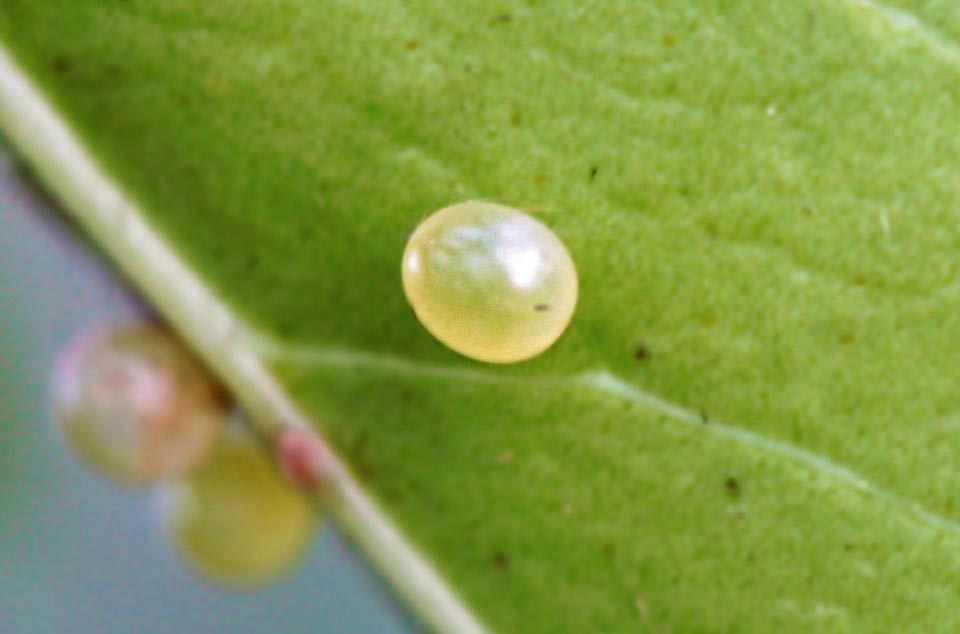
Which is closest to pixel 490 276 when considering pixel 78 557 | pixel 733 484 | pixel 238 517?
pixel 733 484

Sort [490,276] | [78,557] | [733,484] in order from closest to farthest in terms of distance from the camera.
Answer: [490,276] → [733,484] → [78,557]

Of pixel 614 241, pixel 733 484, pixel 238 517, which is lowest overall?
pixel 238 517

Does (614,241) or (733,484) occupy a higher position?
(614,241)

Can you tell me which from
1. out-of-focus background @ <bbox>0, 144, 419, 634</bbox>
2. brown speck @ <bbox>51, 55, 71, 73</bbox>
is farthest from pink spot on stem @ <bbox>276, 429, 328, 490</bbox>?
out-of-focus background @ <bbox>0, 144, 419, 634</bbox>

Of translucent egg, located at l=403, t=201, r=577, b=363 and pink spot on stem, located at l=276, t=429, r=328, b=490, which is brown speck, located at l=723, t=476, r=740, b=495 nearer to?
translucent egg, located at l=403, t=201, r=577, b=363

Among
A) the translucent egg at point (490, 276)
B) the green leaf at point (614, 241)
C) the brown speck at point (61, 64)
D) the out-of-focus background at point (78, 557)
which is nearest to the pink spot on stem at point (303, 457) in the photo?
the green leaf at point (614, 241)

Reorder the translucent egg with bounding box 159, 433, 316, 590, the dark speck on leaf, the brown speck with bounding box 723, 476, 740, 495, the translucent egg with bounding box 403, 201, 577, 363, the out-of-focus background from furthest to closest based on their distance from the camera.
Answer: the out-of-focus background < the translucent egg with bounding box 159, 433, 316, 590 < the dark speck on leaf < the brown speck with bounding box 723, 476, 740, 495 < the translucent egg with bounding box 403, 201, 577, 363

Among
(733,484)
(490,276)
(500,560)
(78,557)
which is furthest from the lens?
(78,557)

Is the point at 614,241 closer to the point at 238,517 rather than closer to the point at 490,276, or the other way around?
the point at 490,276

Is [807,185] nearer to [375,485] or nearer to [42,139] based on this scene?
[375,485]
